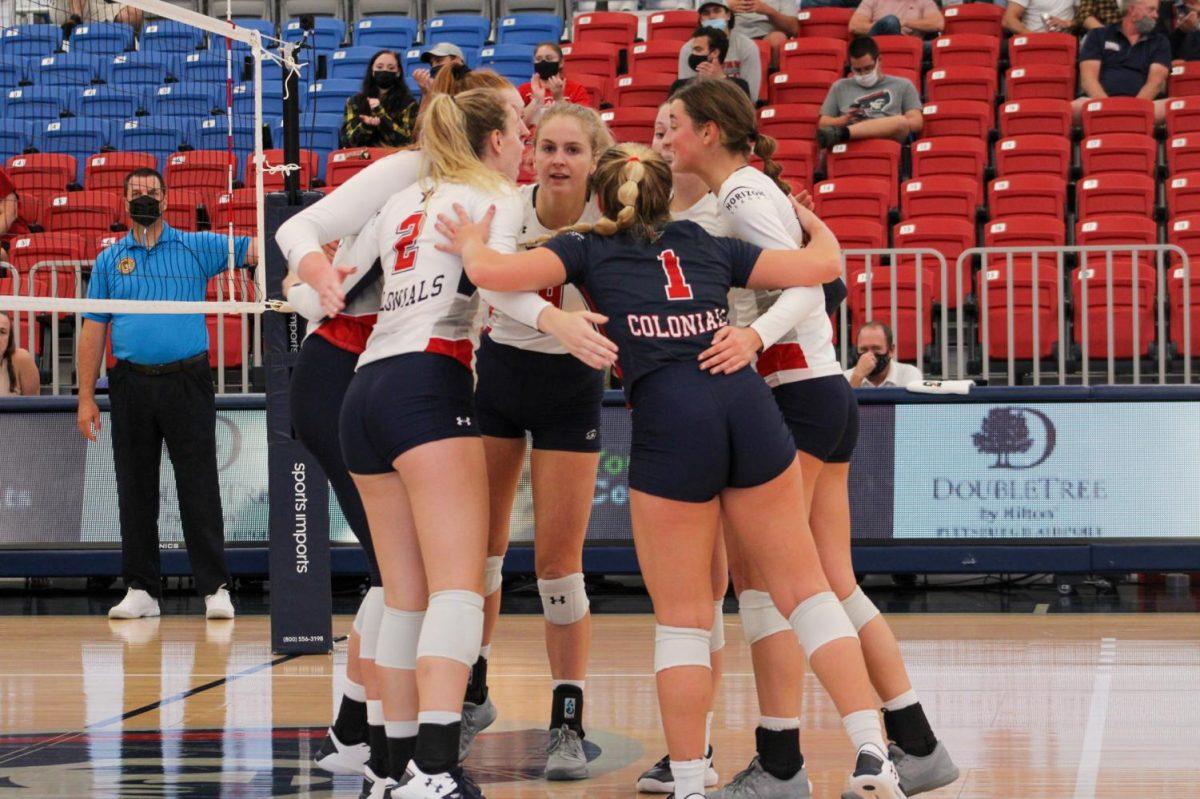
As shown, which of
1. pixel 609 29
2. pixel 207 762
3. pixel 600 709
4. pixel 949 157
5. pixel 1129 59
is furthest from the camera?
pixel 609 29

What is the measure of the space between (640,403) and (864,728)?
39.1 inches

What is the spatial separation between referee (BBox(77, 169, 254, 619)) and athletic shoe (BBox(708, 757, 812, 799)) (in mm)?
4642

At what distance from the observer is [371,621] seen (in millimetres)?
4371

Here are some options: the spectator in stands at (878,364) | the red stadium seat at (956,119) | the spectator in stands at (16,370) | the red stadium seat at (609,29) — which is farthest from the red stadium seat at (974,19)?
the spectator in stands at (16,370)

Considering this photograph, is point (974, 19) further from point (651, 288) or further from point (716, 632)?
point (651, 288)

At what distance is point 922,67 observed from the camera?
1430 centimetres

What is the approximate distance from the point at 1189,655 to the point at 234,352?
6.51 meters

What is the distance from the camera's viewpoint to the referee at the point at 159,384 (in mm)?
8195

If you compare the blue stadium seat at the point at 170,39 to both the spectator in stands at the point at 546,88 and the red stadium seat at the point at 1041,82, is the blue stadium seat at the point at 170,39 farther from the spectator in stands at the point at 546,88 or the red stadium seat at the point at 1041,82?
the red stadium seat at the point at 1041,82

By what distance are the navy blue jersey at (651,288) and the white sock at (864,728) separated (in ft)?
3.27

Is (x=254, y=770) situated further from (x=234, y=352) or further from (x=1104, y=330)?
(x=1104, y=330)

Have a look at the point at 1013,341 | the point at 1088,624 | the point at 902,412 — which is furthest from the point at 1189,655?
the point at 1013,341

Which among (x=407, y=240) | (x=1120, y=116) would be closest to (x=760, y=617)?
(x=407, y=240)

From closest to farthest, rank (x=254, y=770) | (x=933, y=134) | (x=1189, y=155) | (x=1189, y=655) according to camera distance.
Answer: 1. (x=254, y=770)
2. (x=1189, y=655)
3. (x=1189, y=155)
4. (x=933, y=134)
